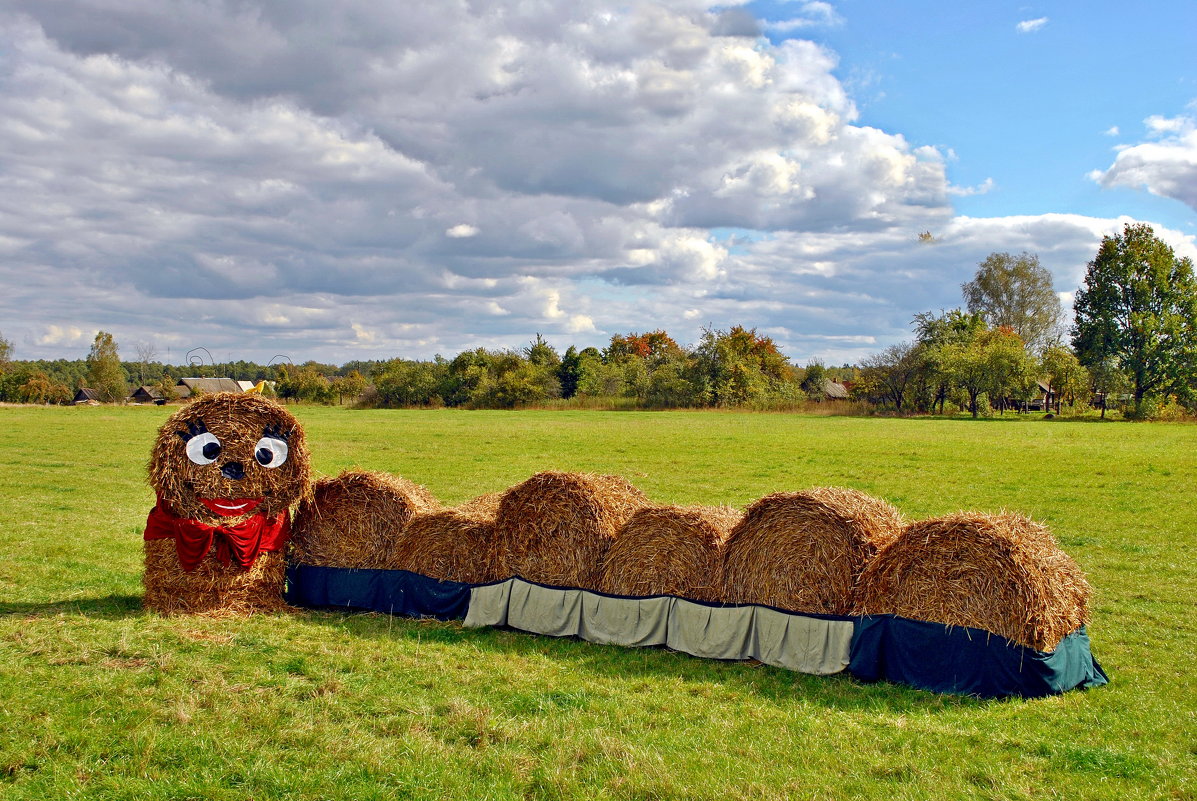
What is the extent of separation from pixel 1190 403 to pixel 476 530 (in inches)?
2719

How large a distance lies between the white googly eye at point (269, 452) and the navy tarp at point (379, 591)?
139 centimetres

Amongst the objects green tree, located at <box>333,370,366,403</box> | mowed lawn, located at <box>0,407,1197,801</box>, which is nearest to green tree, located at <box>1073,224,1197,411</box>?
mowed lawn, located at <box>0,407,1197,801</box>

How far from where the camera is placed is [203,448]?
32.6ft

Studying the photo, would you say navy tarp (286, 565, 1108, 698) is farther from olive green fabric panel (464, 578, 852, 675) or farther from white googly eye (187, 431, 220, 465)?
white googly eye (187, 431, 220, 465)

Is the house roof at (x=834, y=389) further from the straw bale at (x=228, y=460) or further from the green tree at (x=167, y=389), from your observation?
the straw bale at (x=228, y=460)

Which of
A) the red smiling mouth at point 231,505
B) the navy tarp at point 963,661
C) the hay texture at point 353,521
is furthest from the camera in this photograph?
the hay texture at point 353,521

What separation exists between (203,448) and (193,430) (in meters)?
0.26

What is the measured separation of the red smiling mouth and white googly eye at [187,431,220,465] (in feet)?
1.49

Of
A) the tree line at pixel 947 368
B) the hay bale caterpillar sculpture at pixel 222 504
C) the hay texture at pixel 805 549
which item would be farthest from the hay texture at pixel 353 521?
the tree line at pixel 947 368

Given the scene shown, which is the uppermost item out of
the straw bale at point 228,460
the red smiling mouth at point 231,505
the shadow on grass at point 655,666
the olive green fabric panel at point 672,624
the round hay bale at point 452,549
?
the straw bale at point 228,460

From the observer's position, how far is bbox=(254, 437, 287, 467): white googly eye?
1016cm

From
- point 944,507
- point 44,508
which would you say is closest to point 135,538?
point 44,508

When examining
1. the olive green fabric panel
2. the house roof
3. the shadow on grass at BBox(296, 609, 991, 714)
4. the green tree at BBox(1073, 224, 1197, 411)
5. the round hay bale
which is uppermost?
the green tree at BBox(1073, 224, 1197, 411)

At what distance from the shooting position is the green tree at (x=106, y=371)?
98625mm
